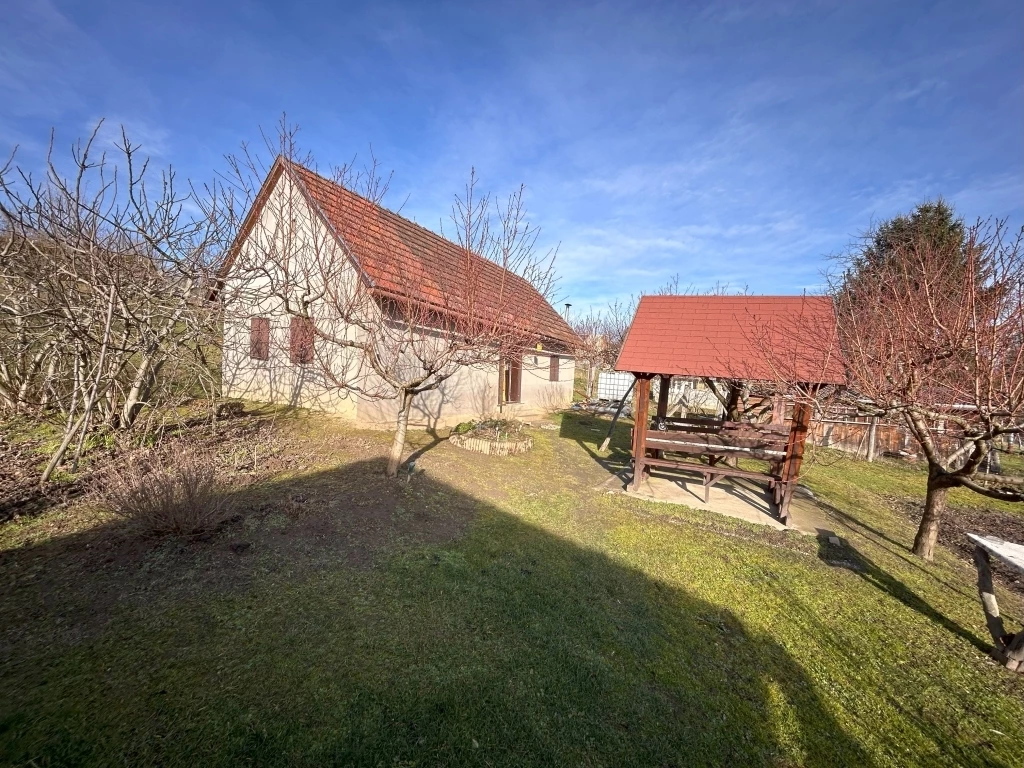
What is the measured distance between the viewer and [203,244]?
19.9 feet

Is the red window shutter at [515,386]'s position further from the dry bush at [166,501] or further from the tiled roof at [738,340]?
the dry bush at [166,501]

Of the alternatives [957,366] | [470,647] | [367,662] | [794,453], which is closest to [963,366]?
[957,366]

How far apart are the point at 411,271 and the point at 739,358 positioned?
6.22 meters

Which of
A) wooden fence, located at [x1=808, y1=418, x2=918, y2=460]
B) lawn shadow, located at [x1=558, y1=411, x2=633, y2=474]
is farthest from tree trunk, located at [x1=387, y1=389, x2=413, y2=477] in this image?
wooden fence, located at [x1=808, y1=418, x2=918, y2=460]

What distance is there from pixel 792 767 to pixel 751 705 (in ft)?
1.41

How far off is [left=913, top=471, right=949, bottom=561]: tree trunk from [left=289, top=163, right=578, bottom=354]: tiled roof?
5818 millimetres

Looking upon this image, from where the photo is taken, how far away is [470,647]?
3053mm

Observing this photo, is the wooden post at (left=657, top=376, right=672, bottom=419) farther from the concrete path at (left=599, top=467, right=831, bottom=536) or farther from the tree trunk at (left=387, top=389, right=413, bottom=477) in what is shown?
the tree trunk at (left=387, top=389, right=413, bottom=477)

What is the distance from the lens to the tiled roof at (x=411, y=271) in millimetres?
5887

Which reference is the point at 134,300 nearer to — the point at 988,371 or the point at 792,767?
the point at 792,767

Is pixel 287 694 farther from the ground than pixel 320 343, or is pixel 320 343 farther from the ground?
pixel 320 343

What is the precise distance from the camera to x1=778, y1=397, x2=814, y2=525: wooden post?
5.91 metres

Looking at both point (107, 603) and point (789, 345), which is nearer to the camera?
point (107, 603)

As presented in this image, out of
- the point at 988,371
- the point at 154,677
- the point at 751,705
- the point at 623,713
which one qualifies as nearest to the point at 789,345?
the point at 988,371
